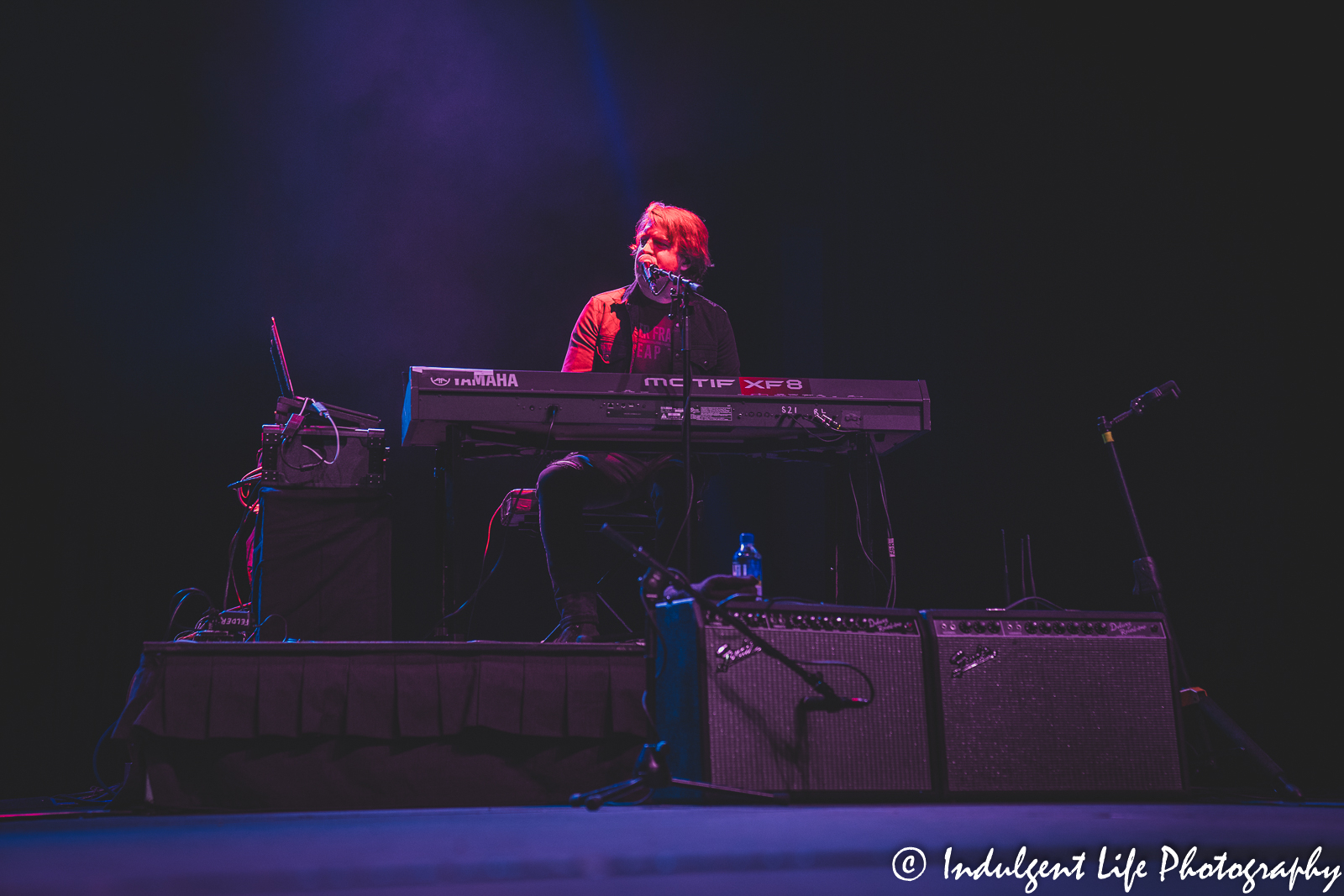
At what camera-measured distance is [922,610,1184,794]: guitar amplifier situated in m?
2.39

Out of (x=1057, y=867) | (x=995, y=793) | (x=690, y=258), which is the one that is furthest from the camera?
(x=690, y=258)

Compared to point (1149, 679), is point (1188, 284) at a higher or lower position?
higher

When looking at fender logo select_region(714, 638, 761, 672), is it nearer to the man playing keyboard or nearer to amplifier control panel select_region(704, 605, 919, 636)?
amplifier control panel select_region(704, 605, 919, 636)

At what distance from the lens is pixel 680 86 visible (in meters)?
4.73

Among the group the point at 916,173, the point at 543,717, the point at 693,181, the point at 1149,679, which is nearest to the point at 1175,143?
the point at 916,173

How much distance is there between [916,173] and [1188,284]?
126 centimetres

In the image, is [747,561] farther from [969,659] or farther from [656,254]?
[969,659]

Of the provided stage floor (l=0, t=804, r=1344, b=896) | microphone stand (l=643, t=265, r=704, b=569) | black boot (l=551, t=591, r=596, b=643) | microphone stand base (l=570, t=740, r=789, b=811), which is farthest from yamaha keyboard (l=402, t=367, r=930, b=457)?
stage floor (l=0, t=804, r=1344, b=896)

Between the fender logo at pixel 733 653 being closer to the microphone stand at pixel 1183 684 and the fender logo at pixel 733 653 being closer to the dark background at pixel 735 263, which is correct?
the microphone stand at pixel 1183 684

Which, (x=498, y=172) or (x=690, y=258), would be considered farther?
(x=498, y=172)

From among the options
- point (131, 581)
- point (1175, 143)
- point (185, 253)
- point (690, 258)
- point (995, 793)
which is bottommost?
point (995, 793)

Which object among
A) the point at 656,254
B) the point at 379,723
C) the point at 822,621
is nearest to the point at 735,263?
the point at 656,254

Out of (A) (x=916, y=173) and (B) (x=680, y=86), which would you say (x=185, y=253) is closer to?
(B) (x=680, y=86)
